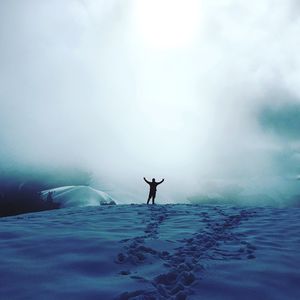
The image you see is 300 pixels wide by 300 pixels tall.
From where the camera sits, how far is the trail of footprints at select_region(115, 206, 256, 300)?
479cm

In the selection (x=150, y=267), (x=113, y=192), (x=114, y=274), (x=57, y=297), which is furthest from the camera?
(x=113, y=192)

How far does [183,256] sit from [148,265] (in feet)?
3.30

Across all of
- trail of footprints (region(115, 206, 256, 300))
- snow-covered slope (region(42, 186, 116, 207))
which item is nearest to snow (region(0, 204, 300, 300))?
trail of footprints (region(115, 206, 256, 300))

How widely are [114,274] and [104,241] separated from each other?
2.24m

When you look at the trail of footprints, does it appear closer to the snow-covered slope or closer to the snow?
the snow

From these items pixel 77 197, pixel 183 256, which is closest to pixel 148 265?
pixel 183 256

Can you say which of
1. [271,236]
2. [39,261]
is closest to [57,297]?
[39,261]

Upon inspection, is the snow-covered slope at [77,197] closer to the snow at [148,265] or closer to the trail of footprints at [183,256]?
the trail of footprints at [183,256]

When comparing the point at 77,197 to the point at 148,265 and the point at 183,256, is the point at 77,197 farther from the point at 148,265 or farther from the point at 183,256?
the point at 148,265

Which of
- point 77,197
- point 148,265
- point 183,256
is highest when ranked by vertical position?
point 77,197

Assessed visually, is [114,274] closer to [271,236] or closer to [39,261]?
[39,261]

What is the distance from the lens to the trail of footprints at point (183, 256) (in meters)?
4.79

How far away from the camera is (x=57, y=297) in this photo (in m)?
4.51

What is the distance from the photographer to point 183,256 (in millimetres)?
6773
